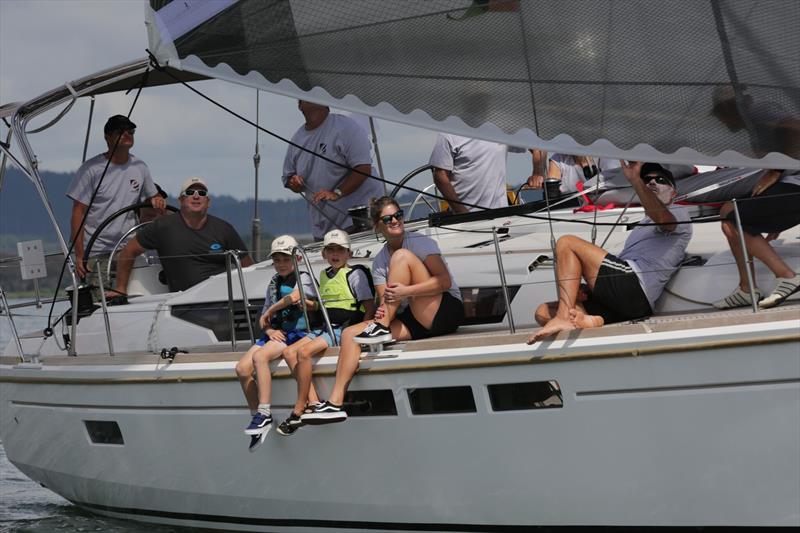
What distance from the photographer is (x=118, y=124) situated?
7961 mm

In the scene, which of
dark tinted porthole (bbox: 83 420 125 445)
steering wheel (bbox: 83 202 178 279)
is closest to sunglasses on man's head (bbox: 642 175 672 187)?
dark tinted porthole (bbox: 83 420 125 445)

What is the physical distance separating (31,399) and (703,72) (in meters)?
4.79

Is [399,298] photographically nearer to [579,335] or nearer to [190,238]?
[579,335]

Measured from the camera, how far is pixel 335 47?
544 centimetres

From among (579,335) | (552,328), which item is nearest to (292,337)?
(552,328)

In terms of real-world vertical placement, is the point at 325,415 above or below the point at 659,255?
below

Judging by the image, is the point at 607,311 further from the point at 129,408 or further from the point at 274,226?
the point at 274,226

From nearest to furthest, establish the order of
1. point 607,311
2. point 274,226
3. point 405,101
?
point 405,101 → point 607,311 → point 274,226

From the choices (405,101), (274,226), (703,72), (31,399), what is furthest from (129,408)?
(703,72)

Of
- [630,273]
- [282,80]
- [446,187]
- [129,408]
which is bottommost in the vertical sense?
[129,408]

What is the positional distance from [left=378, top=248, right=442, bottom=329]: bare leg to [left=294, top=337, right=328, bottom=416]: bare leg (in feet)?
1.29

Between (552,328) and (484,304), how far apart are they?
938 mm

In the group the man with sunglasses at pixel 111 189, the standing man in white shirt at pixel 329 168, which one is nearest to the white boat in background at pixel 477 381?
the standing man in white shirt at pixel 329 168

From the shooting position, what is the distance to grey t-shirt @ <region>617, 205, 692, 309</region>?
5.62m
